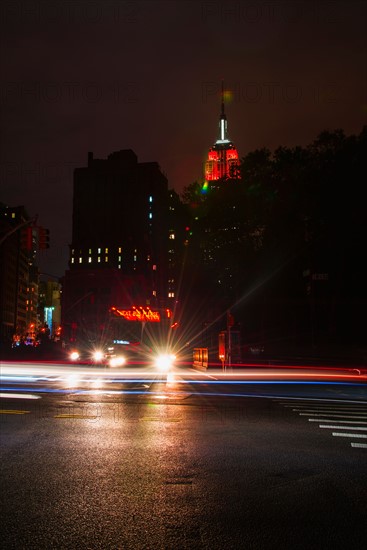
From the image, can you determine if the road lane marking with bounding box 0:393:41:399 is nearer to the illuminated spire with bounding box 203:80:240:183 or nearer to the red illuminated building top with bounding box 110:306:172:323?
the red illuminated building top with bounding box 110:306:172:323

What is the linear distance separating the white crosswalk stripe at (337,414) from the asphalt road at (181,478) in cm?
5

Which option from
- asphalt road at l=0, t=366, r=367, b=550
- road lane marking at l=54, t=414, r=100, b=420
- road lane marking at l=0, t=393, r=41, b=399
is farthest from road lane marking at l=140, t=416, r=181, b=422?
road lane marking at l=0, t=393, r=41, b=399

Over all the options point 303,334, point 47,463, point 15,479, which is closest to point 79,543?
point 15,479

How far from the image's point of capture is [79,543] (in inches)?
184

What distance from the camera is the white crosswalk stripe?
33.9ft

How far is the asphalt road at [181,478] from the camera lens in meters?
4.91

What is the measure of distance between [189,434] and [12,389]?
1117 cm

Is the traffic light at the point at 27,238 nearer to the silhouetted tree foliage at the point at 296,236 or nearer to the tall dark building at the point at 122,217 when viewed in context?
the silhouetted tree foliage at the point at 296,236

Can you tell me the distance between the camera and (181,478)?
268 inches

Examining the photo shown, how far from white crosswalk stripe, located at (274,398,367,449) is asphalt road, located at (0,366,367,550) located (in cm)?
5

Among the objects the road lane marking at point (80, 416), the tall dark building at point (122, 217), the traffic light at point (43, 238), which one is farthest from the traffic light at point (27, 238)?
the tall dark building at point (122, 217)

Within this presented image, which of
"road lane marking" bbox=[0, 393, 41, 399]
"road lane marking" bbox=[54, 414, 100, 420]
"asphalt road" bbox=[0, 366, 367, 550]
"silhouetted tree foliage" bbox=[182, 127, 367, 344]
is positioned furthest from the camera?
"silhouetted tree foliage" bbox=[182, 127, 367, 344]

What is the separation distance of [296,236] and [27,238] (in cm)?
2892

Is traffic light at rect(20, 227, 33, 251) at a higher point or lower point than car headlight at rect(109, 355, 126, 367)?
higher
